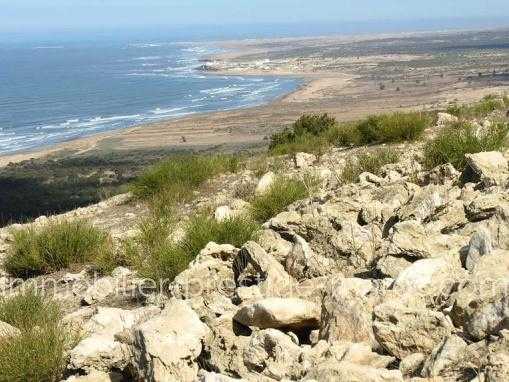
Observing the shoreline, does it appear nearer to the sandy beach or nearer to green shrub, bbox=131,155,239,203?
the sandy beach

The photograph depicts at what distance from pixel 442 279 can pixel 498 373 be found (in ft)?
4.80

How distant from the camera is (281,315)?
13.1ft

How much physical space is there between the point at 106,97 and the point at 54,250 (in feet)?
265

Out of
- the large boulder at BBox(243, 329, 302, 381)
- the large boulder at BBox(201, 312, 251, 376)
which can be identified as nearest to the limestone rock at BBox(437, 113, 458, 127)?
the large boulder at BBox(201, 312, 251, 376)

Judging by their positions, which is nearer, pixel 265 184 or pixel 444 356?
pixel 444 356

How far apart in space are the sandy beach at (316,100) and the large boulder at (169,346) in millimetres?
45791

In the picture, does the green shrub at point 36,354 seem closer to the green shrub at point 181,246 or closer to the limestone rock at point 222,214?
the green shrub at point 181,246

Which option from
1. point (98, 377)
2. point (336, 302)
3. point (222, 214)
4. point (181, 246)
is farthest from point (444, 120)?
point (98, 377)

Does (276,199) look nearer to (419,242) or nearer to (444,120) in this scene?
(419,242)

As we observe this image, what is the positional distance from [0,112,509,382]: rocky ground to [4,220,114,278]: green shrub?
1.25 meters

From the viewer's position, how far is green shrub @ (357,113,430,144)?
564 inches

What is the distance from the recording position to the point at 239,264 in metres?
5.59

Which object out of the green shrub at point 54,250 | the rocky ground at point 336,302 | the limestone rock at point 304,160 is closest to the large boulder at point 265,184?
the limestone rock at point 304,160

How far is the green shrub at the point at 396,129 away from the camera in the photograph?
14.3m
